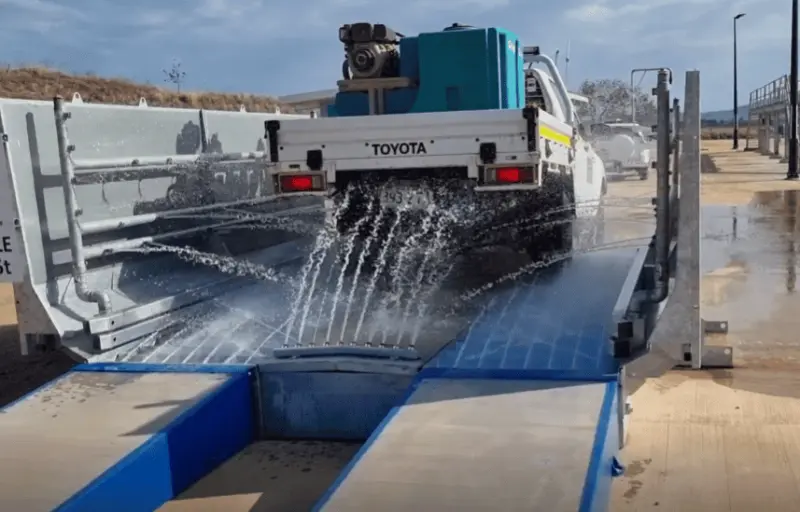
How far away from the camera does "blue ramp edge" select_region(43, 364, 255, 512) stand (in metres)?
3.55

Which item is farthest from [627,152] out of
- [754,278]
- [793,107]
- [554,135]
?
[554,135]

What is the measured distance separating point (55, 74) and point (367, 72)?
141ft

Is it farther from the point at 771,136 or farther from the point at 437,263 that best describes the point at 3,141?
the point at 771,136

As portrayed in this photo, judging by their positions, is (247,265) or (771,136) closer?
(247,265)

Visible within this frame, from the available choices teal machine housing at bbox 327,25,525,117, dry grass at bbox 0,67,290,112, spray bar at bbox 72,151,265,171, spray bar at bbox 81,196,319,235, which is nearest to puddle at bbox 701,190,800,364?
teal machine housing at bbox 327,25,525,117

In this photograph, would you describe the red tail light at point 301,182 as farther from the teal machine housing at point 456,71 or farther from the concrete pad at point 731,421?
the concrete pad at point 731,421

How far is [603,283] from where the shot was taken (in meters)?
6.54

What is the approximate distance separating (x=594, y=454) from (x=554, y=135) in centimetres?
332

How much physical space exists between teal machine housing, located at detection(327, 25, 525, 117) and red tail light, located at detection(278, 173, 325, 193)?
1.17 m

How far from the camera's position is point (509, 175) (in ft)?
18.9

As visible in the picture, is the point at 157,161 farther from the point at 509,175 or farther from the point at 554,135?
the point at 554,135

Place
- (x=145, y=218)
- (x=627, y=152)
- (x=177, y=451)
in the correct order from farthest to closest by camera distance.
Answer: (x=627, y=152)
(x=145, y=218)
(x=177, y=451)

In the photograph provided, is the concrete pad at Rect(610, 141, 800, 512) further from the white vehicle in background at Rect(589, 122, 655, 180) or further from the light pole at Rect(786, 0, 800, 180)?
the light pole at Rect(786, 0, 800, 180)

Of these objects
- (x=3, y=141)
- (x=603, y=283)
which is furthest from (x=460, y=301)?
(x=3, y=141)
